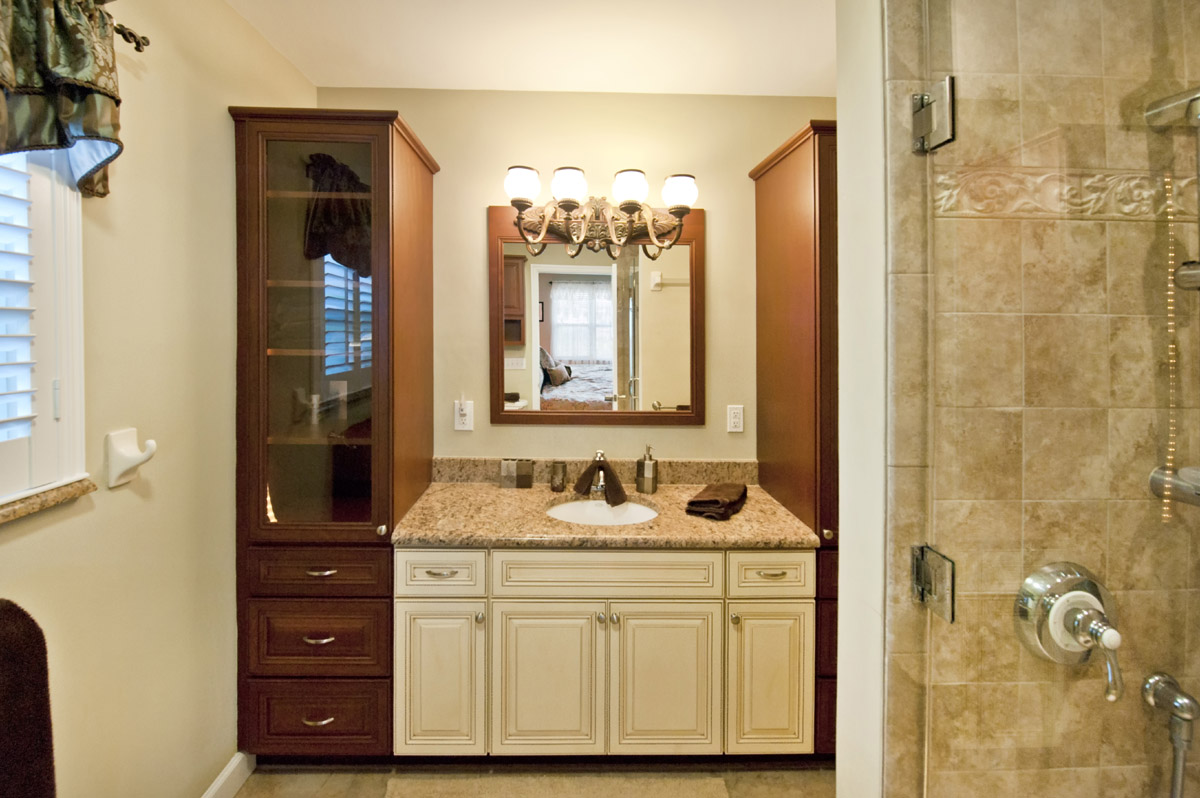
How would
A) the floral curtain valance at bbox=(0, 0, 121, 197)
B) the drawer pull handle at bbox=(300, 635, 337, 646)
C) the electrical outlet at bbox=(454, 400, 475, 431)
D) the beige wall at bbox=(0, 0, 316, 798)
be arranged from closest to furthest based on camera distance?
the floral curtain valance at bbox=(0, 0, 121, 197)
the beige wall at bbox=(0, 0, 316, 798)
the drawer pull handle at bbox=(300, 635, 337, 646)
the electrical outlet at bbox=(454, 400, 475, 431)

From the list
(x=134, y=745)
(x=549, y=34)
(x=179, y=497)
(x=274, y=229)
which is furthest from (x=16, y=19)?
(x=134, y=745)

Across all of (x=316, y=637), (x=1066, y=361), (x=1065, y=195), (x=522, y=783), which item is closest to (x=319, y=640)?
(x=316, y=637)

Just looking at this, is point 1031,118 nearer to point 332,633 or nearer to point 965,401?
point 965,401

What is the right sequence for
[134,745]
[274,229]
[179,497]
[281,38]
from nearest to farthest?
1. [134,745]
2. [179,497]
3. [274,229]
4. [281,38]

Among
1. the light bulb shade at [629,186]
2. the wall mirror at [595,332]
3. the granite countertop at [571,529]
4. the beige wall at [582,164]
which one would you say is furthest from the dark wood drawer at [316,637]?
the light bulb shade at [629,186]

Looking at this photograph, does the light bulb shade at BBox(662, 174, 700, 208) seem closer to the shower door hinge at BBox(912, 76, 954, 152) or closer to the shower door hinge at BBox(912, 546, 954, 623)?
the shower door hinge at BBox(912, 76, 954, 152)

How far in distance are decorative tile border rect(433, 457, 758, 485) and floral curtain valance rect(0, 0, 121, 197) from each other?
62.3 inches

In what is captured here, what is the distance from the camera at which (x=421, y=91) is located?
2.43 metres

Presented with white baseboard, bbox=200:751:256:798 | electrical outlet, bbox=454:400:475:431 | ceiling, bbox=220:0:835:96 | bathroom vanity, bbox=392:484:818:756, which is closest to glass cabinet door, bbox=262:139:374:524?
bathroom vanity, bbox=392:484:818:756

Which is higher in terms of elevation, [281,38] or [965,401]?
[281,38]

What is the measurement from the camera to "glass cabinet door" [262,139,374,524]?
1909mm

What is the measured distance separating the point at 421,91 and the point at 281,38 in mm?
529

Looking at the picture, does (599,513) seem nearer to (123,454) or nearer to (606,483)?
(606,483)

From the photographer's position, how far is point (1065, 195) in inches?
35.9
